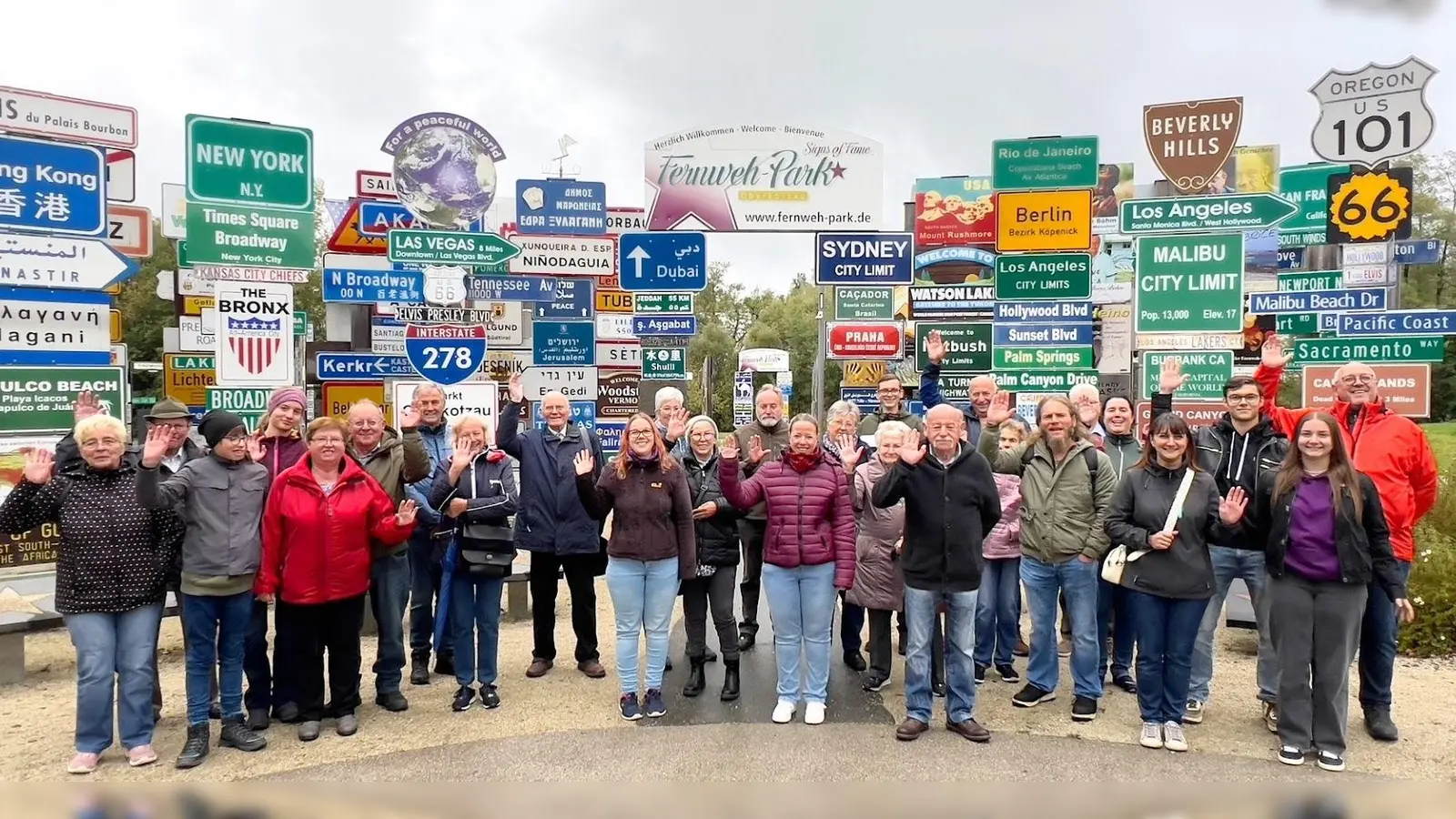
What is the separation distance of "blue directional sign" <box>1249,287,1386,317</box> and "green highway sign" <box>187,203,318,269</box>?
9.53m

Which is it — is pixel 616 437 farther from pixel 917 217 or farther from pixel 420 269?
pixel 917 217

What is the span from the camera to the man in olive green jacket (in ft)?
17.1

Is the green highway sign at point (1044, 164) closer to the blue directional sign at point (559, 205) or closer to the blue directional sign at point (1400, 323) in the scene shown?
the blue directional sign at point (1400, 323)

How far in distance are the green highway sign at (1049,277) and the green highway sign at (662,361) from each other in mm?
4248

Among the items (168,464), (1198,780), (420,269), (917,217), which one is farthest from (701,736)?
(917,217)

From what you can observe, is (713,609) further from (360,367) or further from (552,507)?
(360,367)

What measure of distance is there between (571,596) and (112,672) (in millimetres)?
2650

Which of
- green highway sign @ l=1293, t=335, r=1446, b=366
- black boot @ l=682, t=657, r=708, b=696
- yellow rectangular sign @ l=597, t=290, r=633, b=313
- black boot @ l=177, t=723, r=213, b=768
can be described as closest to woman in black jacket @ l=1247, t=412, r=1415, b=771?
black boot @ l=682, t=657, r=708, b=696

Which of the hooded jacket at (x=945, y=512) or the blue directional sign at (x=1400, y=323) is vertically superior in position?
the blue directional sign at (x=1400, y=323)

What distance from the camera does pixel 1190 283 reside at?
8.70m

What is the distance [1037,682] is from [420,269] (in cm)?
738

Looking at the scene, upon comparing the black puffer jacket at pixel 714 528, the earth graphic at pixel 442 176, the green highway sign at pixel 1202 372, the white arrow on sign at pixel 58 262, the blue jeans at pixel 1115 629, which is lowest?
the blue jeans at pixel 1115 629

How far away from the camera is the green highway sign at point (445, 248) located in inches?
369

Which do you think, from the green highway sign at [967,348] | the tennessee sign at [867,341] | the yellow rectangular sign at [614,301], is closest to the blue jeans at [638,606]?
the tennessee sign at [867,341]
